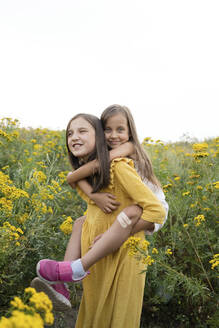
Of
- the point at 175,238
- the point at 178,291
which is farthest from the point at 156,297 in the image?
the point at 175,238

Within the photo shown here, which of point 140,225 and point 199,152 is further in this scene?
point 199,152

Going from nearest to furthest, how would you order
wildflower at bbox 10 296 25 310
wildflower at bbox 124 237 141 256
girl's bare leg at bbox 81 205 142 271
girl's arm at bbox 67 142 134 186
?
Answer: wildflower at bbox 10 296 25 310, wildflower at bbox 124 237 141 256, girl's bare leg at bbox 81 205 142 271, girl's arm at bbox 67 142 134 186

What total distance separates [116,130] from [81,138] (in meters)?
0.32

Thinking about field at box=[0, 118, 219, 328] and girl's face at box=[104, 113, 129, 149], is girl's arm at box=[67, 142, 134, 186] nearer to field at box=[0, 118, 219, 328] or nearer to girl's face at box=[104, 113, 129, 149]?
girl's face at box=[104, 113, 129, 149]

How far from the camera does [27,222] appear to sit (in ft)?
8.32

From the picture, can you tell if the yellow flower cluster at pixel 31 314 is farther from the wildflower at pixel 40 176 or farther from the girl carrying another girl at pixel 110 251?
the wildflower at pixel 40 176

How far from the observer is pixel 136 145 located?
236 centimetres

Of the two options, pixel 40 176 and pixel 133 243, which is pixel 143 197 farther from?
pixel 40 176

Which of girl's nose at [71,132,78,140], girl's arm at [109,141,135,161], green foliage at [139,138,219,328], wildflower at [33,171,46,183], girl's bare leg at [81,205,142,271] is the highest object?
girl's nose at [71,132,78,140]

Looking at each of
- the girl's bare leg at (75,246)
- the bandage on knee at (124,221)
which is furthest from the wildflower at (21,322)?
the girl's bare leg at (75,246)

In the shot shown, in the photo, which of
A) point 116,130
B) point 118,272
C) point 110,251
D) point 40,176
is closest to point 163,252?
point 118,272

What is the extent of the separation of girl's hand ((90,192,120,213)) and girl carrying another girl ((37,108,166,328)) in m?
0.04

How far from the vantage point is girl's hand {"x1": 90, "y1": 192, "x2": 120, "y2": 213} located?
6.53 ft

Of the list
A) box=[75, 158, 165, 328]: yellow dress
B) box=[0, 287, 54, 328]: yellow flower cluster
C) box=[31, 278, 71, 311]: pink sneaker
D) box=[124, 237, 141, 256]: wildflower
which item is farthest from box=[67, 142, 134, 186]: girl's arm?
box=[0, 287, 54, 328]: yellow flower cluster
